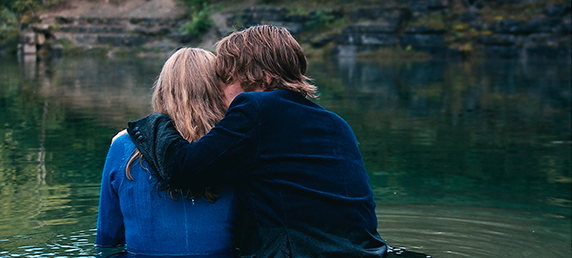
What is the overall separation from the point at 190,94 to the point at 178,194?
0.44 meters

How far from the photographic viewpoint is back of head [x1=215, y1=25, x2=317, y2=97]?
9.48 feet

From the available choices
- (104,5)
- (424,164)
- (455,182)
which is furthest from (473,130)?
(104,5)

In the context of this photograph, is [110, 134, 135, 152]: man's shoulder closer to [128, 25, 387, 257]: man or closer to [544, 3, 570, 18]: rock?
[128, 25, 387, 257]: man

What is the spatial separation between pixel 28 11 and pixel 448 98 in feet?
111

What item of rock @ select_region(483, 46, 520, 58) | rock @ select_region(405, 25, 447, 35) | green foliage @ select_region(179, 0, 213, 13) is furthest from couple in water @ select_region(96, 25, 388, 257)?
green foliage @ select_region(179, 0, 213, 13)

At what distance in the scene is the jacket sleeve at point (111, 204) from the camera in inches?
120

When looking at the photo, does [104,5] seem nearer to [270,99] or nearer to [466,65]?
[466,65]

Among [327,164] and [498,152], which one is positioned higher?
[327,164]

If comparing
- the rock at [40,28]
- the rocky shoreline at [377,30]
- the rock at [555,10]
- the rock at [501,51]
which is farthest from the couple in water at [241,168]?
the rock at [40,28]

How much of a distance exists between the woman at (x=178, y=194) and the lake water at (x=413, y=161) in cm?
127

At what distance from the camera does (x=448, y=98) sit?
565 inches

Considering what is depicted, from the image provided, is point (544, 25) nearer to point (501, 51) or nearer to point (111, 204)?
point (501, 51)

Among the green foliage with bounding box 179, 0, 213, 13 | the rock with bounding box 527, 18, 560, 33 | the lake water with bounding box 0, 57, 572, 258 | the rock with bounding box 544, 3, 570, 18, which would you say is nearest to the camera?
the lake water with bounding box 0, 57, 572, 258

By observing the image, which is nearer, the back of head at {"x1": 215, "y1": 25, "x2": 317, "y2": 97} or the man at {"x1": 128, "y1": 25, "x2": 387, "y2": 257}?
the man at {"x1": 128, "y1": 25, "x2": 387, "y2": 257}
